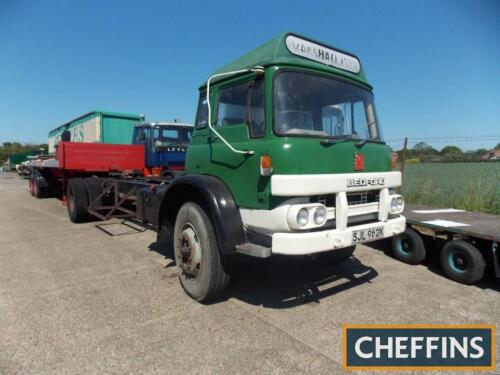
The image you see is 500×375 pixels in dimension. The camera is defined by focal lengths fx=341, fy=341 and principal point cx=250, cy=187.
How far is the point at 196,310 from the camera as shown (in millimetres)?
3576

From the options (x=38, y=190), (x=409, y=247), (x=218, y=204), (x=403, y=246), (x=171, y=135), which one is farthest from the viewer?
(x=38, y=190)

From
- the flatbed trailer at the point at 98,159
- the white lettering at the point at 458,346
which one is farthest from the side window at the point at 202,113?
the flatbed trailer at the point at 98,159

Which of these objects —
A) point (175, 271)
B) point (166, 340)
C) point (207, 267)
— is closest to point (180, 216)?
point (207, 267)

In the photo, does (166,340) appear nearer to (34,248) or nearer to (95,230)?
(34,248)

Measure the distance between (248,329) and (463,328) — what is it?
204cm

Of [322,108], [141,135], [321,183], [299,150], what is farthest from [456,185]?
[141,135]

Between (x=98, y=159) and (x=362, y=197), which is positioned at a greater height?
(x=98, y=159)

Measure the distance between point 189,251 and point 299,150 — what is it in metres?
1.75

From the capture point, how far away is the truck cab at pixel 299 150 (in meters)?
3.09

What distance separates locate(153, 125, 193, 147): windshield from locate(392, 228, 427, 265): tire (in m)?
6.22

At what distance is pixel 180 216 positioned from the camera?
4.09 m

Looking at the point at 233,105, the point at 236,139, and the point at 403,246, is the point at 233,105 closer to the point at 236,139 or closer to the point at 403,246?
the point at 236,139

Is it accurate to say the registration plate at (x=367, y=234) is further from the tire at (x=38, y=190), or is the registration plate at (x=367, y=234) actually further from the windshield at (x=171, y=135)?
the tire at (x=38, y=190)

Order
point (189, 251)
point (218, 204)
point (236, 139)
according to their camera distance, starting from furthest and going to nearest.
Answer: point (189, 251) → point (236, 139) → point (218, 204)
